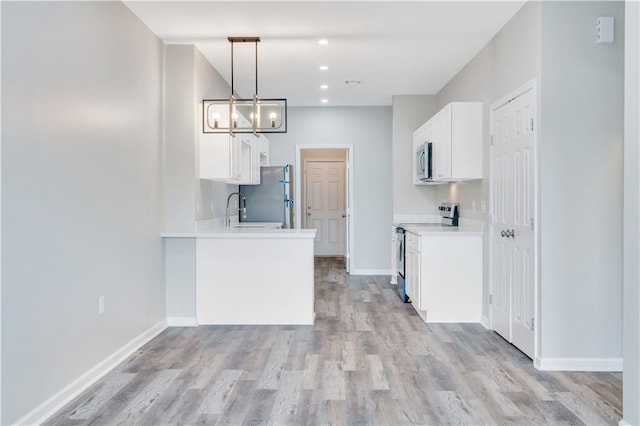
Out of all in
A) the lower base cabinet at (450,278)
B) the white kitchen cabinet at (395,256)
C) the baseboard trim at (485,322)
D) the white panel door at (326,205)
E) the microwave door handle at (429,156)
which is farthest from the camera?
the white panel door at (326,205)

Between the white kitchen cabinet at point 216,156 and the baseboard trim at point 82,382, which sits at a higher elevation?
the white kitchen cabinet at point 216,156

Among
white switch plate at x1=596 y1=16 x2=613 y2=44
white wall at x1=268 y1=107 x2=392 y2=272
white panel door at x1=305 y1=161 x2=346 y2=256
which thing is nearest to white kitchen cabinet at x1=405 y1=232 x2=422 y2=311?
white wall at x1=268 y1=107 x2=392 y2=272

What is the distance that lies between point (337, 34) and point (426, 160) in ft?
6.43

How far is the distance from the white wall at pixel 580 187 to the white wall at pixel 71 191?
9.99 ft

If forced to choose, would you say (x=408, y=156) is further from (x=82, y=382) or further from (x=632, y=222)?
(x=82, y=382)

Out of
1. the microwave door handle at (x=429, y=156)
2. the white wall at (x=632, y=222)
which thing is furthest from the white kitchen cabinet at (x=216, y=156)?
the white wall at (x=632, y=222)

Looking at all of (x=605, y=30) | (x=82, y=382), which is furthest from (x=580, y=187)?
(x=82, y=382)

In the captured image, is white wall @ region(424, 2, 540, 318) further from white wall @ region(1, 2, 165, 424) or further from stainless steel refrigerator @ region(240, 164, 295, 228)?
white wall @ region(1, 2, 165, 424)

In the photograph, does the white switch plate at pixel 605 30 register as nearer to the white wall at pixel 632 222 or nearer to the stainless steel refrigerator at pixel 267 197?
the white wall at pixel 632 222

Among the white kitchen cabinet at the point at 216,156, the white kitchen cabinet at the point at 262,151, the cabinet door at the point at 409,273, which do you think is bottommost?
the cabinet door at the point at 409,273

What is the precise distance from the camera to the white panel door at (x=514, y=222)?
3346 millimetres

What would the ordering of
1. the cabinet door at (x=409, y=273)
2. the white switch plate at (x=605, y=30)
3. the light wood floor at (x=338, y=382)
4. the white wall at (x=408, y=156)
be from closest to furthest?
the light wood floor at (x=338, y=382), the white switch plate at (x=605, y=30), the cabinet door at (x=409, y=273), the white wall at (x=408, y=156)

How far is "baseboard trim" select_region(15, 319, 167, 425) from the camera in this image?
2381 mm

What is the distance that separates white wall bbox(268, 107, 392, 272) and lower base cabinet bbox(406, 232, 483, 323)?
110 inches
